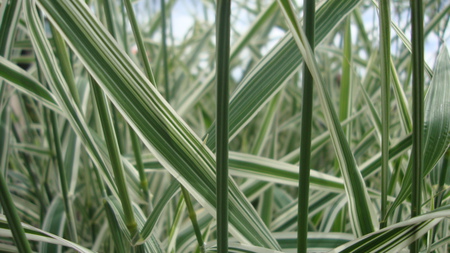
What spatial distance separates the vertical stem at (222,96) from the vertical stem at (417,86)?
8 centimetres

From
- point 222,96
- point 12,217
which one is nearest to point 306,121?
point 222,96

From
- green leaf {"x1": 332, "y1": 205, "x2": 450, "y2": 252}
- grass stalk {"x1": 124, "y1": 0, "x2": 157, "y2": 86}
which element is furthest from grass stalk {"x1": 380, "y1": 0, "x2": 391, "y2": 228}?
grass stalk {"x1": 124, "y1": 0, "x2": 157, "y2": 86}

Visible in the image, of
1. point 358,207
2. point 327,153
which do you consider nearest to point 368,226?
point 358,207

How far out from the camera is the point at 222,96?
0.52 ft

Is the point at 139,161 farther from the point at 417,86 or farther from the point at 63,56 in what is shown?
the point at 417,86

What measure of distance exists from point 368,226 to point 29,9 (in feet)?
0.86

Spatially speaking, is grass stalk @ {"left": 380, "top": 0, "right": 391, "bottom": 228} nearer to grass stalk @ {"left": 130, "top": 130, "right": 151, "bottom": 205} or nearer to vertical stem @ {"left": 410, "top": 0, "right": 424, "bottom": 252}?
vertical stem @ {"left": 410, "top": 0, "right": 424, "bottom": 252}

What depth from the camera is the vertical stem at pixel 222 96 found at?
153 mm

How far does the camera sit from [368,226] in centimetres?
24

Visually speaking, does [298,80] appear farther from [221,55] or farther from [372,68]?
[221,55]

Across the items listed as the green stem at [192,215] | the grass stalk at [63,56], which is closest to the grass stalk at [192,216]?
the green stem at [192,215]

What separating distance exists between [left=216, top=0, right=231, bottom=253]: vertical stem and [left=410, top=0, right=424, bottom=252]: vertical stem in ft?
0.25

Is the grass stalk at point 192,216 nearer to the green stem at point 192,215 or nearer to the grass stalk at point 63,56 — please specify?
the green stem at point 192,215

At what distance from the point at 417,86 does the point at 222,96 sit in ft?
0.29
